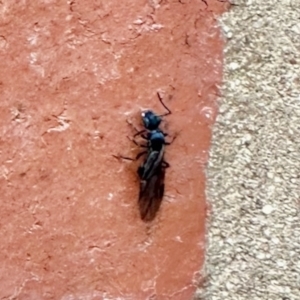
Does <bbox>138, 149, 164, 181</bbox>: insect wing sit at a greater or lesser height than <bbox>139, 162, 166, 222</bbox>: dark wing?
greater

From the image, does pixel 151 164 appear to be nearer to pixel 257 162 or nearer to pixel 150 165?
pixel 150 165

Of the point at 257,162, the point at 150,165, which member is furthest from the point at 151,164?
the point at 257,162

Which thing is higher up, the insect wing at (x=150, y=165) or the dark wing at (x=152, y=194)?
the insect wing at (x=150, y=165)
